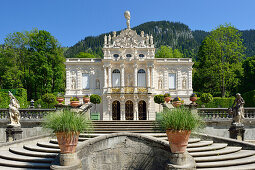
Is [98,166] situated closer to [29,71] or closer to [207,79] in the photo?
[207,79]

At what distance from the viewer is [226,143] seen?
8.93 meters

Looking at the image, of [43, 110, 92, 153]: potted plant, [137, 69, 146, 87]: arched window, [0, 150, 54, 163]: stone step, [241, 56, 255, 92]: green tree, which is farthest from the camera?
[241, 56, 255, 92]: green tree

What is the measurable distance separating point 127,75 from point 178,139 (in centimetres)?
2333

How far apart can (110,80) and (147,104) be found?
6057 millimetres

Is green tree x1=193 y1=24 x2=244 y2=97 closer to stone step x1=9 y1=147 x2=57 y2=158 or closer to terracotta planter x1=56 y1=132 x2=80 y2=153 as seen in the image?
stone step x1=9 y1=147 x2=57 y2=158

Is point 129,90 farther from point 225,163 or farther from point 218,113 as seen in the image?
point 225,163

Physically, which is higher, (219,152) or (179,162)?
(179,162)

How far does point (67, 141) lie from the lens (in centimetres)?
593

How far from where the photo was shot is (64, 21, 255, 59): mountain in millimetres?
133250

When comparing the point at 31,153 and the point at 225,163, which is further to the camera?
the point at 31,153

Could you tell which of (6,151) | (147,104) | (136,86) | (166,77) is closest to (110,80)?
(136,86)

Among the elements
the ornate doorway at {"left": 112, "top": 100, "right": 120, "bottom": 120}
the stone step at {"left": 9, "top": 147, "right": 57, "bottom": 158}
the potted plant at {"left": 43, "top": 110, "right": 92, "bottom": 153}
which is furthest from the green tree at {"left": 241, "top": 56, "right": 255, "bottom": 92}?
the potted plant at {"left": 43, "top": 110, "right": 92, "bottom": 153}

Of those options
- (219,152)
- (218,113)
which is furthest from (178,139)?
(218,113)

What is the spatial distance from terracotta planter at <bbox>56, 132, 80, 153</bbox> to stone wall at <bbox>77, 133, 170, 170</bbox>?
0.81 meters
